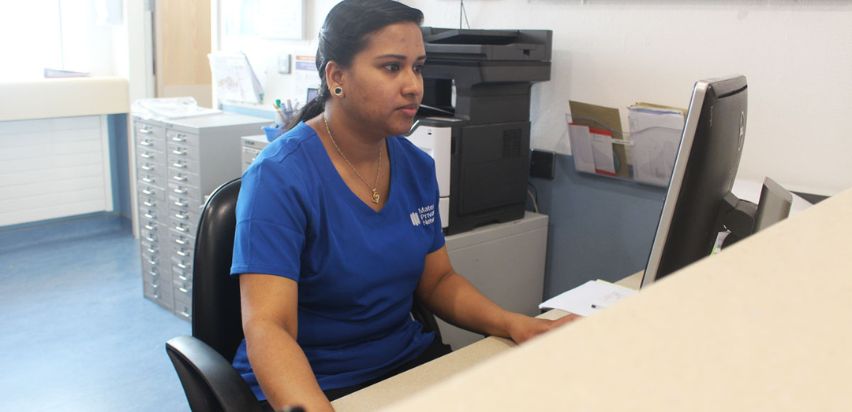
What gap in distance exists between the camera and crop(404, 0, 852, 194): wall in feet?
6.61

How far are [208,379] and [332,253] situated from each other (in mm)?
322

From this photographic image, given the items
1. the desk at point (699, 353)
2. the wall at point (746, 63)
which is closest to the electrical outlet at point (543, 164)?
the wall at point (746, 63)

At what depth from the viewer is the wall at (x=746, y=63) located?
202 cm

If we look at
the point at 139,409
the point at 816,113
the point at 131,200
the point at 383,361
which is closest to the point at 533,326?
the point at 383,361

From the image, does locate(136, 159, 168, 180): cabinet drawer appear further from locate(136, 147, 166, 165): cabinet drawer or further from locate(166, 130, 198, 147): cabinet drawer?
locate(166, 130, 198, 147): cabinet drawer

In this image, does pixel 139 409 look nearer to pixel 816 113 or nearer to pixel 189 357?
pixel 189 357

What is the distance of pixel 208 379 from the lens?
123 centimetres

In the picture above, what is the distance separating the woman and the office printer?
2.14 ft

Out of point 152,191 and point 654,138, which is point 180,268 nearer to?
point 152,191

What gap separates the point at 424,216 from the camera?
161cm

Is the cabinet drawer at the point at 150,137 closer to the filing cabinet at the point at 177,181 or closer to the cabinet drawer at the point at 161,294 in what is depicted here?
the filing cabinet at the point at 177,181

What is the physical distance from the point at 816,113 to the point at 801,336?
1.83 m

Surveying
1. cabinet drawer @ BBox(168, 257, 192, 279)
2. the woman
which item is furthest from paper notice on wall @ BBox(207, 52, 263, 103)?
the woman

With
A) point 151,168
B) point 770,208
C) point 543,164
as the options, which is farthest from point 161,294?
point 770,208
